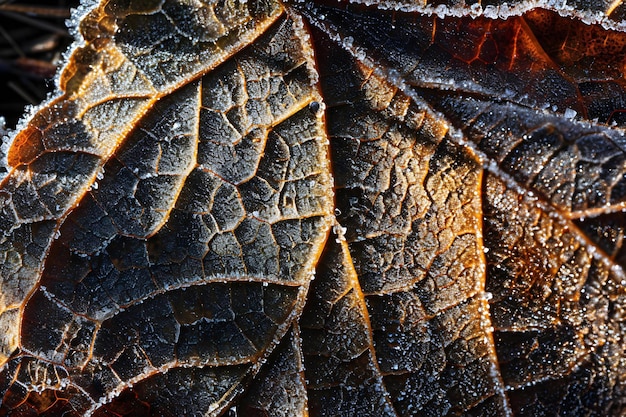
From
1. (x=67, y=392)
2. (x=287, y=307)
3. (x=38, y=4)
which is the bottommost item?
(x=67, y=392)

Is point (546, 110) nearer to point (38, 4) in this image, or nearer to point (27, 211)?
point (27, 211)

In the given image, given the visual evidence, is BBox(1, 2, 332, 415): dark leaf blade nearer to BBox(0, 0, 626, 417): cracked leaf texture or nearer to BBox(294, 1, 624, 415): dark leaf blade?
BBox(0, 0, 626, 417): cracked leaf texture

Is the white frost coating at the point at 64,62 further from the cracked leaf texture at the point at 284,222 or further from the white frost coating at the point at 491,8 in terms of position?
the white frost coating at the point at 491,8

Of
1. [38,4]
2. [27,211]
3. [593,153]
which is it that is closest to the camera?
[593,153]

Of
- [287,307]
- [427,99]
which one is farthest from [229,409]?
[427,99]

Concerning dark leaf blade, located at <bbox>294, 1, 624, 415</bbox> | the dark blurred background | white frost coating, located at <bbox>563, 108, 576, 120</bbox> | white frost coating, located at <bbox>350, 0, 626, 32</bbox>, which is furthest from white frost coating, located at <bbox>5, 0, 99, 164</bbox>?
white frost coating, located at <bbox>563, 108, 576, 120</bbox>

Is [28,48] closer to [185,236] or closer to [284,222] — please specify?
[185,236]
